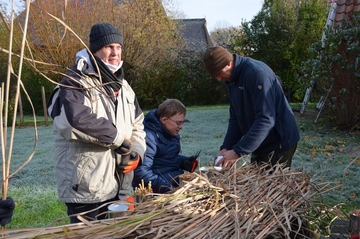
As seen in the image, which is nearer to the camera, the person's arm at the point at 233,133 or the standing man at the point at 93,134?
the standing man at the point at 93,134

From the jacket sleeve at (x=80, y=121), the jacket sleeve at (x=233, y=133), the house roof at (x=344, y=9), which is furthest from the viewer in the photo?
the house roof at (x=344, y=9)

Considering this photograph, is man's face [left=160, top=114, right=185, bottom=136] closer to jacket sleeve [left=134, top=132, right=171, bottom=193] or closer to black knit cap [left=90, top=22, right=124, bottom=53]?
jacket sleeve [left=134, top=132, right=171, bottom=193]

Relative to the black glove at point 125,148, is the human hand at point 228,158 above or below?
below

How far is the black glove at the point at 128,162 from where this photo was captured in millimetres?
2629

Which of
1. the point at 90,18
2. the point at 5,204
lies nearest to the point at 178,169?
the point at 5,204

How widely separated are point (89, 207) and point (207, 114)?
34.6ft

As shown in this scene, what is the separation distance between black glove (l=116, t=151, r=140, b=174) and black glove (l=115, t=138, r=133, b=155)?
0.06 m

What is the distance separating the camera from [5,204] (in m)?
1.63

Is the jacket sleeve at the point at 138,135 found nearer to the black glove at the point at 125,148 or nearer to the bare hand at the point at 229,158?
the black glove at the point at 125,148

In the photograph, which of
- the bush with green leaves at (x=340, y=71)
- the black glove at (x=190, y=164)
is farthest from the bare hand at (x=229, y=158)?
the bush with green leaves at (x=340, y=71)

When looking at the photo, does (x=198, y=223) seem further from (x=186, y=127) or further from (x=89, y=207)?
(x=186, y=127)

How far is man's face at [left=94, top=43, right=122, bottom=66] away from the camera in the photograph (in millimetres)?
2676

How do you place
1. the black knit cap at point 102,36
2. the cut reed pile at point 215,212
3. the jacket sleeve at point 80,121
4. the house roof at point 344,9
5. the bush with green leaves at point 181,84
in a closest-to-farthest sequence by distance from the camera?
the cut reed pile at point 215,212 → the jacket sleeve at point 80,121 → the black knit cap at point 102,36 → the house roof at point 344,9 → the bush with green leaves at point 181,84

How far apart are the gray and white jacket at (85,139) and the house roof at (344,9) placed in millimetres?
7712
